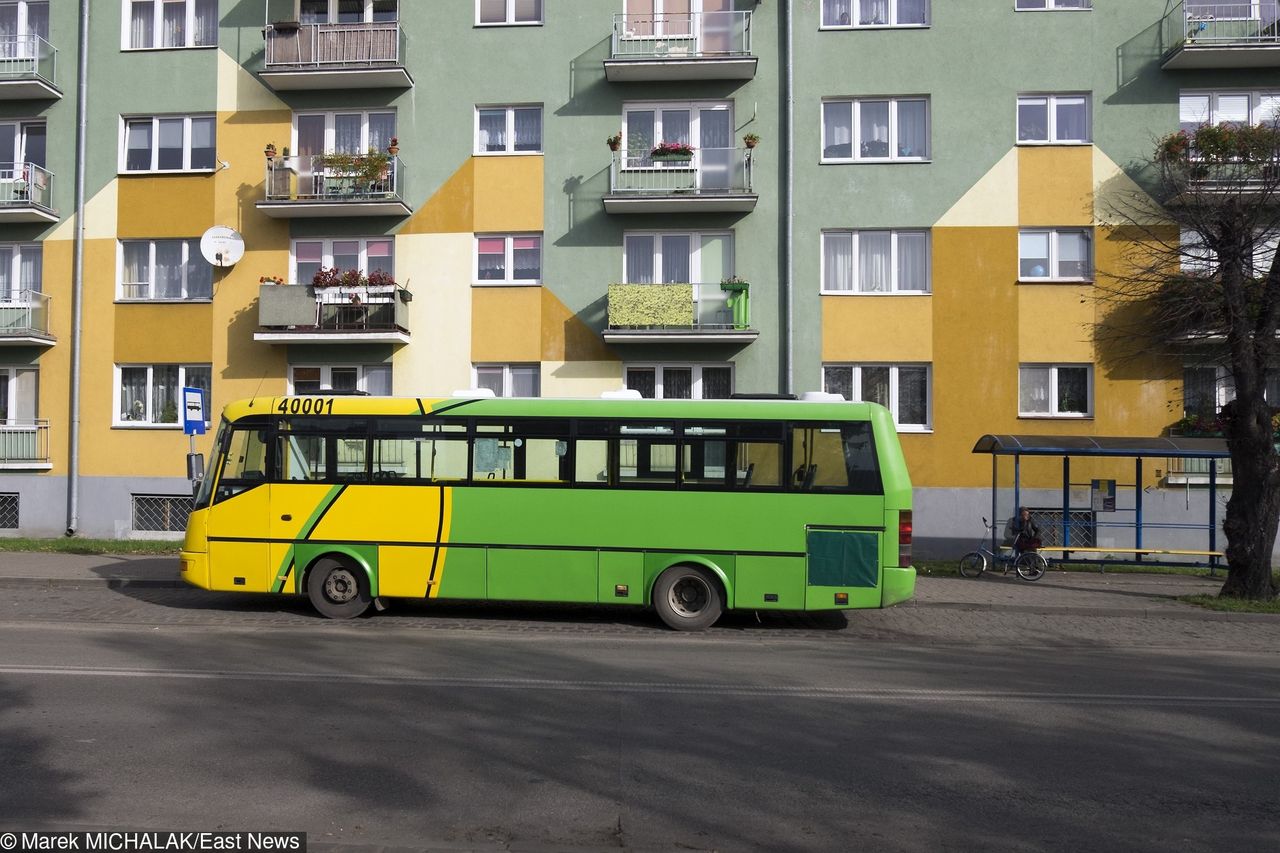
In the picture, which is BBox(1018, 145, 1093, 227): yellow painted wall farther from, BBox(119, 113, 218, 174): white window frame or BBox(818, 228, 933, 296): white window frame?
BBox(119, 113, 218, 174): white window frame

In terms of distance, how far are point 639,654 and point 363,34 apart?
16.6 metres

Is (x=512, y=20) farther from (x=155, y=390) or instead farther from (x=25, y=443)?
(x=25, y=443)

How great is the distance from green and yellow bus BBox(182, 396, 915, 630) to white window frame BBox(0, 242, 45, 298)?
13831 millimetres

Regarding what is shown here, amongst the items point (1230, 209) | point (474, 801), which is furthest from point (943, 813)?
point (1230, 209)

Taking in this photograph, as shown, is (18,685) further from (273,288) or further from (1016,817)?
(273,288)

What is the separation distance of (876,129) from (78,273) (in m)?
17.6

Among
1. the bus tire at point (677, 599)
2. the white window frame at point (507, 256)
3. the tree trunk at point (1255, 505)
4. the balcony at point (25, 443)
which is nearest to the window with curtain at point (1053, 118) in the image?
the tree trunk at point (1255, 505)

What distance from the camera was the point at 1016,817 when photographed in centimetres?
505

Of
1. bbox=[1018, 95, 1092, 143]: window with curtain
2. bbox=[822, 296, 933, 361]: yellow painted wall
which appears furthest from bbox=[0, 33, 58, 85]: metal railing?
bbox=[1018, 95, 1092, 143]: window with curtain

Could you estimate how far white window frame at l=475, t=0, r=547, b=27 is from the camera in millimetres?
21516

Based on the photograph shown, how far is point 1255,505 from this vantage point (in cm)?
1345

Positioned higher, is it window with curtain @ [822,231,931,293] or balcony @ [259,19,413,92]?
balcony @ [259,19,413,92]

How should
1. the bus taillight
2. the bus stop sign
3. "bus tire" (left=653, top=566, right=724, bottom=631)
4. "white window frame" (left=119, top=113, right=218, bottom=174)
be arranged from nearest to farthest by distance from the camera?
the bus taillight, "bus tire" (left=653, top=566, right=724, bottom=631), the bus stop sign, "white window frame" (left=119, top=113, right=218, bottom=174)

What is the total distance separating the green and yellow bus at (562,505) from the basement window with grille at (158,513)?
10.8m
